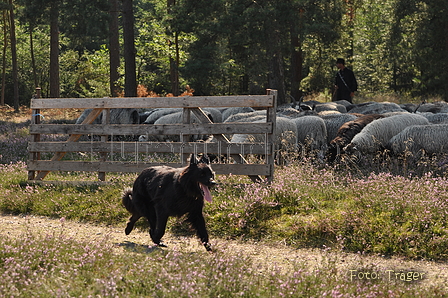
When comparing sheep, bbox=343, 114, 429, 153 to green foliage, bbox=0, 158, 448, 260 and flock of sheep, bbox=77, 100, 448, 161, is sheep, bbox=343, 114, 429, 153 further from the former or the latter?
green foliage, bbox=0, 158, 448, 260

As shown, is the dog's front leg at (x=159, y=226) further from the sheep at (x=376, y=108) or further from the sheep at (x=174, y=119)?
the sheep at (x=376, y=108)

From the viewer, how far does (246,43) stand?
28125 millimetres

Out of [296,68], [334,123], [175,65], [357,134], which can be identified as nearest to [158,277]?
[357,134]

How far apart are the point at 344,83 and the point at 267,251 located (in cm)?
1648

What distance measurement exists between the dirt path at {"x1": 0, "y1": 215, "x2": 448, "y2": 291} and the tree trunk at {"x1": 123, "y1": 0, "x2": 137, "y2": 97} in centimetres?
1692

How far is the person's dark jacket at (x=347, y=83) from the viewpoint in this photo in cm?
2172

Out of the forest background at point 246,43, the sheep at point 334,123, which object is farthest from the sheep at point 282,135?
the forest background at point 246,43

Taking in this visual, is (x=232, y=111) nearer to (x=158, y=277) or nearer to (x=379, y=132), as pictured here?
(x=379, y=132)

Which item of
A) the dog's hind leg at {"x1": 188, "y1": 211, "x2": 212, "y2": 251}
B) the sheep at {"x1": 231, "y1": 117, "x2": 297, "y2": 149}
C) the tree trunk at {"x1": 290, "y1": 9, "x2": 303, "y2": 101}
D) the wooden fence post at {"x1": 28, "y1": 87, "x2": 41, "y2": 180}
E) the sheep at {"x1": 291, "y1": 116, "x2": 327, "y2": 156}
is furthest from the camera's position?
the tree trunk at {"x1": 290, "y1": 9, "x2": 303, "y2": 101}

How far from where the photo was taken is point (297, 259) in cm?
674

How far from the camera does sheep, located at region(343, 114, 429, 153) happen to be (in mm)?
12883

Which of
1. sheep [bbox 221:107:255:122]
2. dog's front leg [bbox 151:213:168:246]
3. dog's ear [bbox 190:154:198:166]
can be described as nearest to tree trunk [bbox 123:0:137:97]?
sheep [bbox 221:107:255:122]

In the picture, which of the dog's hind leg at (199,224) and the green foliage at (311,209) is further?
the green foliage at (311,209)

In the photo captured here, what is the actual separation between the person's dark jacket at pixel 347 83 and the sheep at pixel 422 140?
28.9 ft
